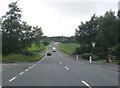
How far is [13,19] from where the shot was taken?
51.0 m

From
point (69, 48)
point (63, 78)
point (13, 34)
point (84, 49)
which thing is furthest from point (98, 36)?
point (69, 48)

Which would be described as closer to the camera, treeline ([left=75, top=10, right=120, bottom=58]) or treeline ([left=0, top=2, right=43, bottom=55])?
treeline ([left=75, top=10, right=120, bottom=58])

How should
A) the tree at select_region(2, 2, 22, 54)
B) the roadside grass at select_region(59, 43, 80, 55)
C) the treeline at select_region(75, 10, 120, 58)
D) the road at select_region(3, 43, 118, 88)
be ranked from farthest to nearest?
the roadside grass at select_region(59, 43, 80, 55)
the tree at select_region(2, 2, 22, 54)
the treeline at select_region(75, 10, 120, 58)
the road at select_region(3, 43, 118, 88)

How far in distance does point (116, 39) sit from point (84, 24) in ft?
147

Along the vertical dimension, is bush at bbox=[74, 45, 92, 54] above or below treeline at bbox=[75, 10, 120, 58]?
below

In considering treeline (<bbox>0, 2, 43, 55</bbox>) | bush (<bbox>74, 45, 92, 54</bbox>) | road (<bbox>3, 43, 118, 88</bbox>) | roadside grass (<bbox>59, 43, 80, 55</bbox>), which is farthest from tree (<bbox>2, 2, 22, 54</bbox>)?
roadside grass (<bbox>59, 43, 80, 55</bbox>)

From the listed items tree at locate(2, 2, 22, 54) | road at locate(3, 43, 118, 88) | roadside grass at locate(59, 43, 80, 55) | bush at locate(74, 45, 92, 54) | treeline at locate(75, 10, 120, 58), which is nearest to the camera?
road at locate(3, 43, 118, 88)

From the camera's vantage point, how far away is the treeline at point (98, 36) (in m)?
36.4

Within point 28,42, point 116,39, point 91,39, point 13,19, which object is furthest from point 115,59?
point 91,39

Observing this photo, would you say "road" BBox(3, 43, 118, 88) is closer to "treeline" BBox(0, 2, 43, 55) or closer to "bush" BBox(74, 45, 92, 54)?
"treeline" BBox(0, 2, 43, 55)

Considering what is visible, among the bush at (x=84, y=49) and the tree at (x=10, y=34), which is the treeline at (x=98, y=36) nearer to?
the bush at (x=84, y=49)

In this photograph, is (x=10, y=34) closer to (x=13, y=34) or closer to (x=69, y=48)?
(x=13, y=34)

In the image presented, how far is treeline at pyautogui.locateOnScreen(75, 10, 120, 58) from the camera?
3644 cm

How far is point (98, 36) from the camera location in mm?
46781
